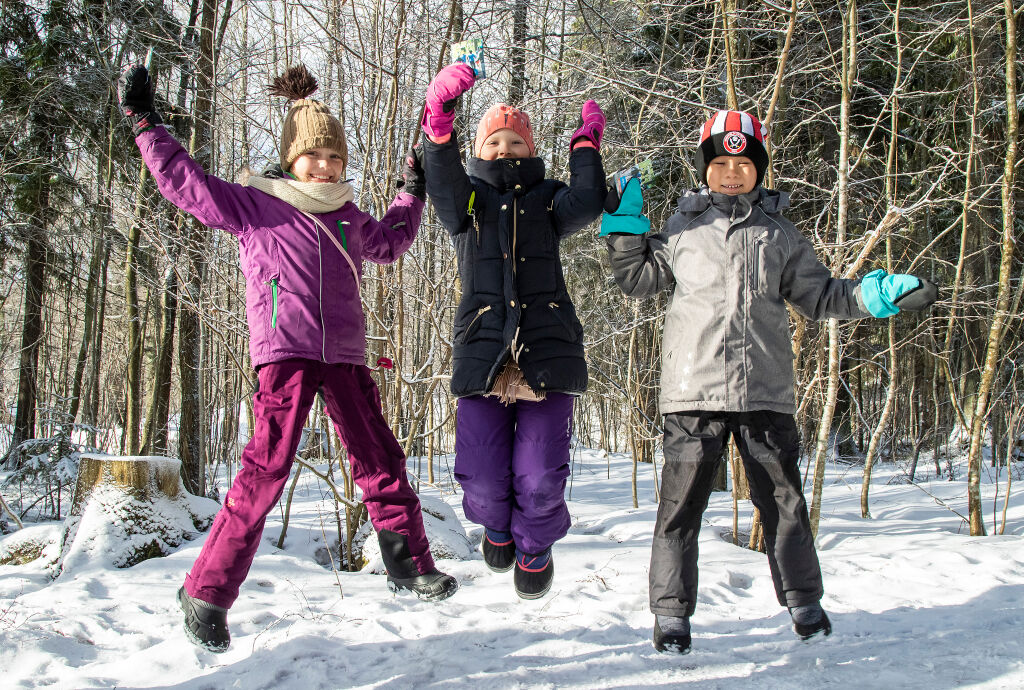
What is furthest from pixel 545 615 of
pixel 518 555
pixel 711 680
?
pixel 711 680

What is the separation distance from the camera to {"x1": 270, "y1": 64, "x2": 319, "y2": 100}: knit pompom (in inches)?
111

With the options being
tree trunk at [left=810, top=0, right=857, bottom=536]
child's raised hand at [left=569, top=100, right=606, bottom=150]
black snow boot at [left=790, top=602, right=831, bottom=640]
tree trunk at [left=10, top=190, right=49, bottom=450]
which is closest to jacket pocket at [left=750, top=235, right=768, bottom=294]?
child's raised hand at [left=569, top=100, right=606, bottom=150]

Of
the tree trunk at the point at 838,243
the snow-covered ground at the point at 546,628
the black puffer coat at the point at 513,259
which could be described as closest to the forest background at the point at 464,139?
the tree trunk at the point at 838,243

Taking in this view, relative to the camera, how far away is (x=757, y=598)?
134 inches

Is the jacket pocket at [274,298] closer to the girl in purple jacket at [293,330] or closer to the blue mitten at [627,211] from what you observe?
the girl in purple jacket at [293,330]

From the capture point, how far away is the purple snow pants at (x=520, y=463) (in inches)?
105

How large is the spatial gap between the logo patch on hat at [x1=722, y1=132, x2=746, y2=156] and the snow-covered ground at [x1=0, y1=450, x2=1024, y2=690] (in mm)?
2024

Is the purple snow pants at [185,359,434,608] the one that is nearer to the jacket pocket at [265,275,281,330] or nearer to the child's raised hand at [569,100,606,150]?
the jacket pocket at [265,275,281,330]

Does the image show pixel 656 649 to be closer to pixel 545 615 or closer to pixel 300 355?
pixel 545 615

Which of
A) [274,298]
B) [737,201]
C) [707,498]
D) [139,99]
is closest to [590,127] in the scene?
[737,201]

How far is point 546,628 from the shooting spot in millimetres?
2986

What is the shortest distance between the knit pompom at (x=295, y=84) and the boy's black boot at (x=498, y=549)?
2.01m

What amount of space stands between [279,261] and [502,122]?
109 centimetres

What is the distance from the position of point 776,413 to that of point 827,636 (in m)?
0.90
